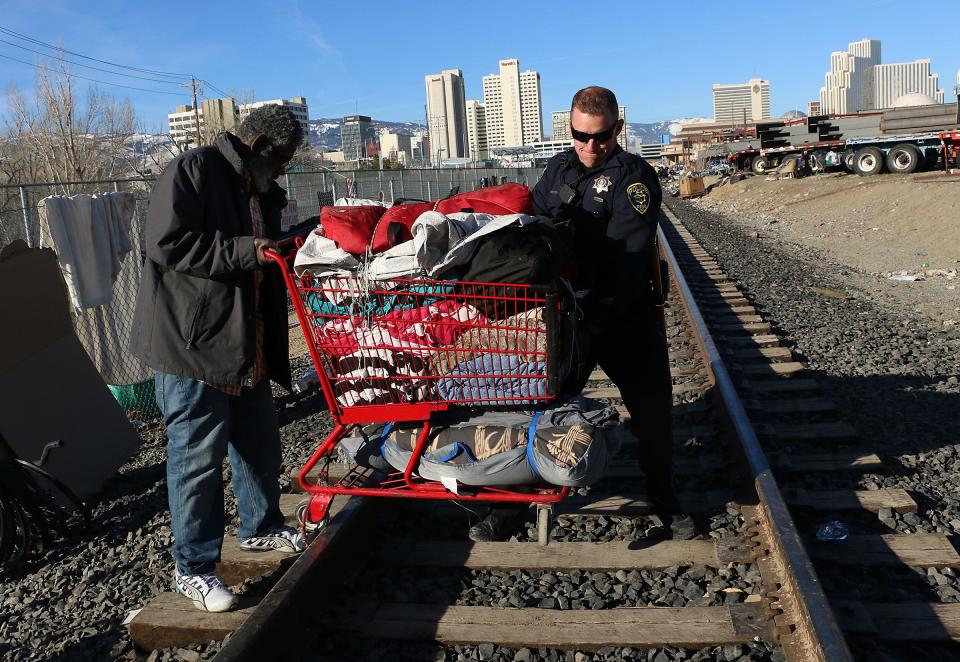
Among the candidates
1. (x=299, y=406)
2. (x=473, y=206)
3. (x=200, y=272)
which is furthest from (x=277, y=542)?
(x=299, y=406)

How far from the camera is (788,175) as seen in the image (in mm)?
38781

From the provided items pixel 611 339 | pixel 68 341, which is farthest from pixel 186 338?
pixel 68 341

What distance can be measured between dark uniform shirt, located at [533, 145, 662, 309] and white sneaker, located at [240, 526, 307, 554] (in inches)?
66.6

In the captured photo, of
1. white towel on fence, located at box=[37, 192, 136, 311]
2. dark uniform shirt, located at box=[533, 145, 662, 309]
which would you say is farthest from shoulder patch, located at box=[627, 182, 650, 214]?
white towel on fence, located at box=[37, 192, 136, 311]

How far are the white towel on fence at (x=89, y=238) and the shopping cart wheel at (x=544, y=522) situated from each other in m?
4.95

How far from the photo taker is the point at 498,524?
3867 millimetres

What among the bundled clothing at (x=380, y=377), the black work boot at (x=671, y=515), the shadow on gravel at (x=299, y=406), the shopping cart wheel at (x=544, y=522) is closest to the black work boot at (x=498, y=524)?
the shopping cart wheel at (x=544, y=522)

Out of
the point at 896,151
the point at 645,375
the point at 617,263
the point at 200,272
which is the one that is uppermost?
the point at 896,151

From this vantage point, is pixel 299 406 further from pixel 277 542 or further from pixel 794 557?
pixel 794 557

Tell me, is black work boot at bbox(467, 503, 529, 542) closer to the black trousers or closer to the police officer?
the police officer

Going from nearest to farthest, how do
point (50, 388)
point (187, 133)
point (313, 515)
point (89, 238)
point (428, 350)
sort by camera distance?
point (428, 350) → point (313, 515) → point (50, 388) → point (89, 238) → point (187, 133)

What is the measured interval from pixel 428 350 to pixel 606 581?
3.90 ft

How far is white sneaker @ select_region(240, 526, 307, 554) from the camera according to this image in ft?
12.3

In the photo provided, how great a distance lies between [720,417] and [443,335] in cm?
250
